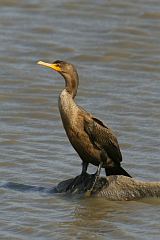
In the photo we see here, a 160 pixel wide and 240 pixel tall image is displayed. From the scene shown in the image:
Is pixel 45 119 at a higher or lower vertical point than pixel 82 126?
lower

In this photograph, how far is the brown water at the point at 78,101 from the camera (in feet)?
27.7

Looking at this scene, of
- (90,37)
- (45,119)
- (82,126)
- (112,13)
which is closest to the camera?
(82,126)

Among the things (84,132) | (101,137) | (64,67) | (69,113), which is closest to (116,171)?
(101,137)

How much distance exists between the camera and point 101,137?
908 centimetres

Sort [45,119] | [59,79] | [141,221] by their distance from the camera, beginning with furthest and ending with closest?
[59,79]
[45,119]
[141,221]

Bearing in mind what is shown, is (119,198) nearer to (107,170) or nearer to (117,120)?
(107,170)

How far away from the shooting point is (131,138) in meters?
11.0

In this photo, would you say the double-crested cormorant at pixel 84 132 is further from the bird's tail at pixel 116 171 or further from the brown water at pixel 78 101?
the brown water at pixel 78 101

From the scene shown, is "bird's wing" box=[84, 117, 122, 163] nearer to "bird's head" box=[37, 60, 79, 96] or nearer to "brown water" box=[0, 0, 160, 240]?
"bird's head" box=[37, 60, 79, 96]

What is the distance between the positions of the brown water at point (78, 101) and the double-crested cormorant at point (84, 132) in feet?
1.35

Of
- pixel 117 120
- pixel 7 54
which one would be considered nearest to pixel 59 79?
pixel 7 54

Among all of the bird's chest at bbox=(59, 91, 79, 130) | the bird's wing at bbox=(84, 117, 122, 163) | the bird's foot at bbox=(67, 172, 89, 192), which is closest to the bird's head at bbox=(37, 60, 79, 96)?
the bird's chest at bbox=(59, 91, 79, 130)

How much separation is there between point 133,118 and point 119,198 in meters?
2.79

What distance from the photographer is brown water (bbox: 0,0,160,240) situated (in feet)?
27.7
